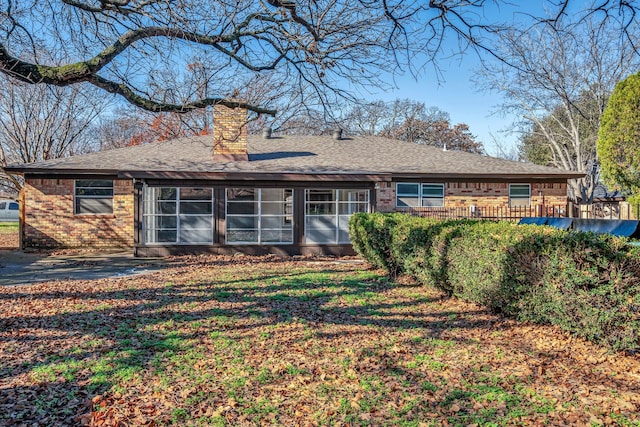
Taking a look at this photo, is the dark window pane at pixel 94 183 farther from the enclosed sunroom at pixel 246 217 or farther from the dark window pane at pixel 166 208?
the dark window pane at pixel 166 208

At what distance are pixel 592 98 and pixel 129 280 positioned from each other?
2328 cm

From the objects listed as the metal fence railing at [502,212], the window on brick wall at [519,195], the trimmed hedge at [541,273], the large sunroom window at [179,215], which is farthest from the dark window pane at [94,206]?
the window on brick wall at [519,195]

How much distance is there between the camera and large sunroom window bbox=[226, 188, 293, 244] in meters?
14.1

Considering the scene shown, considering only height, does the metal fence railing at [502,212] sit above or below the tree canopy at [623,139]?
below

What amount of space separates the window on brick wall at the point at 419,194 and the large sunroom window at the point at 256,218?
3.87 meters

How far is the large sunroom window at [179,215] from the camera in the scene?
1373 centimetres

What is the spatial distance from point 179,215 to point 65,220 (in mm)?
4053

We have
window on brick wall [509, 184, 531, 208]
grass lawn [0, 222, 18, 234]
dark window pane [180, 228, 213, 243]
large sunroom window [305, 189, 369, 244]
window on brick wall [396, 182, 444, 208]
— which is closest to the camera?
dark window pane [180, 228, 213, 243]

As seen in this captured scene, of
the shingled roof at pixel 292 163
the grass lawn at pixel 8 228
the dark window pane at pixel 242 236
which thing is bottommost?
the grass lawn at pixel 8 228

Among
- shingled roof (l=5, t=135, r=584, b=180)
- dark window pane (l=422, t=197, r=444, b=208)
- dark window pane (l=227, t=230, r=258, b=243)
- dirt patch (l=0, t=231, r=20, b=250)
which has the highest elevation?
shingled roof (l=5, t=135, r=584, b=180)

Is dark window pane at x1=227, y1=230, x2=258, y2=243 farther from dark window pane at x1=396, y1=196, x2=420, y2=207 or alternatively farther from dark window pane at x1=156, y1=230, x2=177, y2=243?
dark window pane at x1=396, y1=196, x2=420, y2=207

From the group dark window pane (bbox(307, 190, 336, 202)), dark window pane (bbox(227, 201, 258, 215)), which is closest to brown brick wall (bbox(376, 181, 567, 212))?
dark window pane (bbox(307, 190, 336, 202))

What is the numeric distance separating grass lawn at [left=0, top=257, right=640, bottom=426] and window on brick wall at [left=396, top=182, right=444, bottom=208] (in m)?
7.98

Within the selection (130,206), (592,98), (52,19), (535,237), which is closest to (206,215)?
(130,206)
